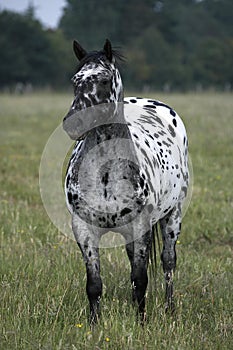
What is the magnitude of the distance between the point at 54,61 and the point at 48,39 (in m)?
2.24

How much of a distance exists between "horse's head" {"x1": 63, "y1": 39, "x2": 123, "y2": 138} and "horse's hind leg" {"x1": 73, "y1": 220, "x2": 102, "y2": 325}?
0.83 meters

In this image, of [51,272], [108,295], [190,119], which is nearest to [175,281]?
[108,295]

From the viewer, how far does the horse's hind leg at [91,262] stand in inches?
152

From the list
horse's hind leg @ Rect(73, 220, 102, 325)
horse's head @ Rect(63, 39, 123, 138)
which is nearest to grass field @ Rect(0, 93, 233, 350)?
horse's hind leg @ Rect(73, 220, 102, 325)

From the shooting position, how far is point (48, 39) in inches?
1943

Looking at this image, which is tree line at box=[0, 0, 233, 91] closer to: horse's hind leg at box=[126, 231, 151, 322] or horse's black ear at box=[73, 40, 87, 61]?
horse's black ear at box=[73, 40, 87, 61]

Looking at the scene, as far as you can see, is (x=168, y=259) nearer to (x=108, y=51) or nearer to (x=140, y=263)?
(x=140, y=263)

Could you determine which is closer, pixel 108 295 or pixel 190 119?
pixel 108 295

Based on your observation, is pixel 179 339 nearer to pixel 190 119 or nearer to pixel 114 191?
pixel 114 191

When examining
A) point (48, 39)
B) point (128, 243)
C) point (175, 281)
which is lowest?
point (175, 281)

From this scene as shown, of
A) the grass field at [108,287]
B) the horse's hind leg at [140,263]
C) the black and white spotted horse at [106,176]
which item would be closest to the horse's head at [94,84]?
the black and white spotted horse at [106,176]

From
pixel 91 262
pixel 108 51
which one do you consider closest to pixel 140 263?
pixel 91 262

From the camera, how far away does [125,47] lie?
169 ft

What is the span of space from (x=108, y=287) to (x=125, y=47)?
1906 inches
